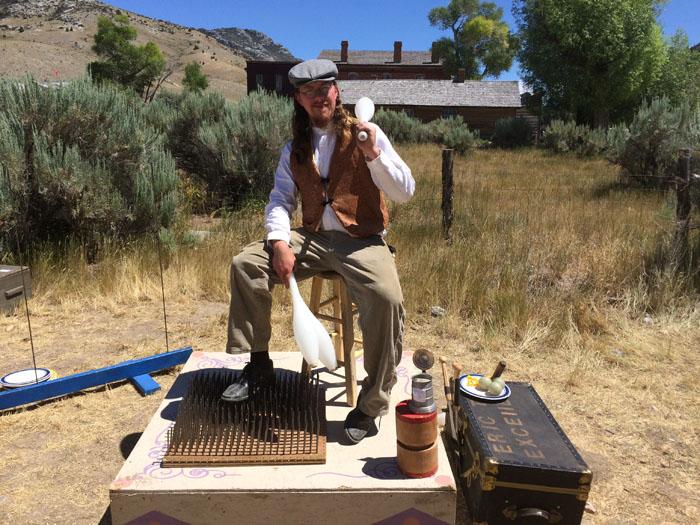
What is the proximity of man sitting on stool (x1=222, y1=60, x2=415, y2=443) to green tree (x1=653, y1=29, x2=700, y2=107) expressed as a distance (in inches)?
1259

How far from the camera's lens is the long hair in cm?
265

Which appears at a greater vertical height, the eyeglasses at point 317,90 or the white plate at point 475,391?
the eyeglasses at point 317,90

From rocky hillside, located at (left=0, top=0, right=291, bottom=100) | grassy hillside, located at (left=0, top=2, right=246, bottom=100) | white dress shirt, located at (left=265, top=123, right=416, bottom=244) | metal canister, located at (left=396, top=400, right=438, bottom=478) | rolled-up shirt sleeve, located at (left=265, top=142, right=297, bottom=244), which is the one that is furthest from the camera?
rocky hillside, located at (left=0, top=0, right=291, bottom=100)

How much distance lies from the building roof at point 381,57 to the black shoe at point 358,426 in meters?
52.3

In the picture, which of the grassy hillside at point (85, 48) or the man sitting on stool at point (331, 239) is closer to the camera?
Answer: the man sitting on stool at point (331, 239)

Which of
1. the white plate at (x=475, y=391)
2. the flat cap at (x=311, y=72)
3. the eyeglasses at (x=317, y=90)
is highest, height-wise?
the flat cap at (x=311, y=72)

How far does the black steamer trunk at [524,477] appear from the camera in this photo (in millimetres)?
1987

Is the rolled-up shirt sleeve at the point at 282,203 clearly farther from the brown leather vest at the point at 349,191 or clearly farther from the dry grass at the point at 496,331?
the dry grass at the point at 496,331

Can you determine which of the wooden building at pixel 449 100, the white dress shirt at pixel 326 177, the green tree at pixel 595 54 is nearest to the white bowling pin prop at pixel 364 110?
the white dress shirt at pixel 326 177

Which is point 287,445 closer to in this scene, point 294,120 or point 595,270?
point 294,120

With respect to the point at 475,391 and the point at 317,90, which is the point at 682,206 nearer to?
Answer: the point at 475,391

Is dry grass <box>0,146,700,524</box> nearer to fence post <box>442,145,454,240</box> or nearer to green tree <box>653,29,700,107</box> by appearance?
fence post <box>442,145,454,240</box>

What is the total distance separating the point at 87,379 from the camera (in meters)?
3.19

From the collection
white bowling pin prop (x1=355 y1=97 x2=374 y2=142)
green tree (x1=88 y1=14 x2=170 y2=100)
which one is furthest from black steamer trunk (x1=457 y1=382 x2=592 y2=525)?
green tree (x1=88 y1=14 x2=170 y2=100)
